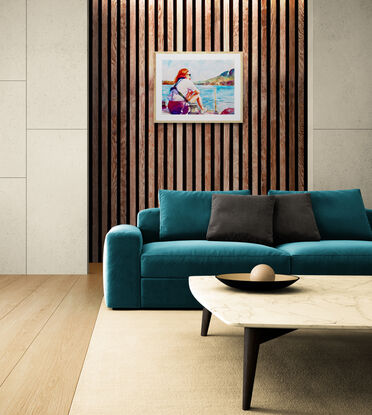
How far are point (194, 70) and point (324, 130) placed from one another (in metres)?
1.58

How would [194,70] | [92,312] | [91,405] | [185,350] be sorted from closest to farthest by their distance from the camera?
[91,405] → [185,350] → [92,312] → [194,70]

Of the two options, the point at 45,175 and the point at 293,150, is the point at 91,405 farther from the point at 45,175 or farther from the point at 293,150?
the point at 293,150

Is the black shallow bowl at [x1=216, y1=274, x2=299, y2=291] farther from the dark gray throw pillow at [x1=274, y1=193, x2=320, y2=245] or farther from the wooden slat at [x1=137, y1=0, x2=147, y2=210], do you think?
the wooden slat at [x1=137, y1=0, x2=147, y2=210]

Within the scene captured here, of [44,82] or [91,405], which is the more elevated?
[44,82]

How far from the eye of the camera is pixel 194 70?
5230 mm

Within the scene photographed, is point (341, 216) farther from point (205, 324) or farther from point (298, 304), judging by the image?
point (298, 304)

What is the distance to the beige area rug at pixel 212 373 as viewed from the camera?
5.33 feet

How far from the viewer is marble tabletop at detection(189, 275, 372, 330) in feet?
5.11

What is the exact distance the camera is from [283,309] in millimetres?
1751

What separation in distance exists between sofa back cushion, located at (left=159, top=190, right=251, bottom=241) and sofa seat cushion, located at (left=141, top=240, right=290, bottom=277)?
545 millimetres

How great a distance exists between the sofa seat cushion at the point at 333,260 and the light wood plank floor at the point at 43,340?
144 centimetres

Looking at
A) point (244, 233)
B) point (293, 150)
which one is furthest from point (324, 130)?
point (244, 233)

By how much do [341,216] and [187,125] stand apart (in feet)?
7.09

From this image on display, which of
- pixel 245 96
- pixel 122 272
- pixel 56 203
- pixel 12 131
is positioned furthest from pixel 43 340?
pixel 245 96
